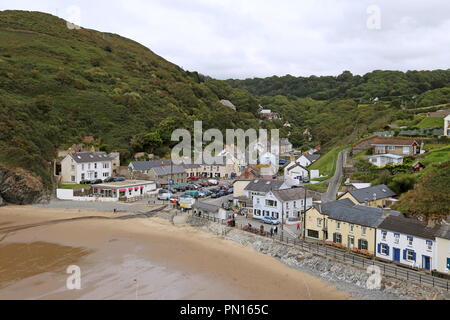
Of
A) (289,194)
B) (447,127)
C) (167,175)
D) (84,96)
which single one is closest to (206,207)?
(289,194)

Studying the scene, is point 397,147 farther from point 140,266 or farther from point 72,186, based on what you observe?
point 72,186

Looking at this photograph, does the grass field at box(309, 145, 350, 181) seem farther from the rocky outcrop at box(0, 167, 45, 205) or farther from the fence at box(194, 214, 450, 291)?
the rocky outcrop at box(0, 167, 45, 205)

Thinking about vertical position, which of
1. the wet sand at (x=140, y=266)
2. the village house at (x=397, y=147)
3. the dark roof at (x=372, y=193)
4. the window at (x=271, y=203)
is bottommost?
the wet sand at (x=140, y=266)

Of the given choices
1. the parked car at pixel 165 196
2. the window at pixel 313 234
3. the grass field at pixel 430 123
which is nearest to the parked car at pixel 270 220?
the window at pixel 313 234

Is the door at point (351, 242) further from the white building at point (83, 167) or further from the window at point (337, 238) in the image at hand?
the white building at point (83, 167)

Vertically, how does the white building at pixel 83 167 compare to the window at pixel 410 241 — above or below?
above

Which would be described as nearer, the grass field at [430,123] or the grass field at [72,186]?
the grass field at [72,186]
